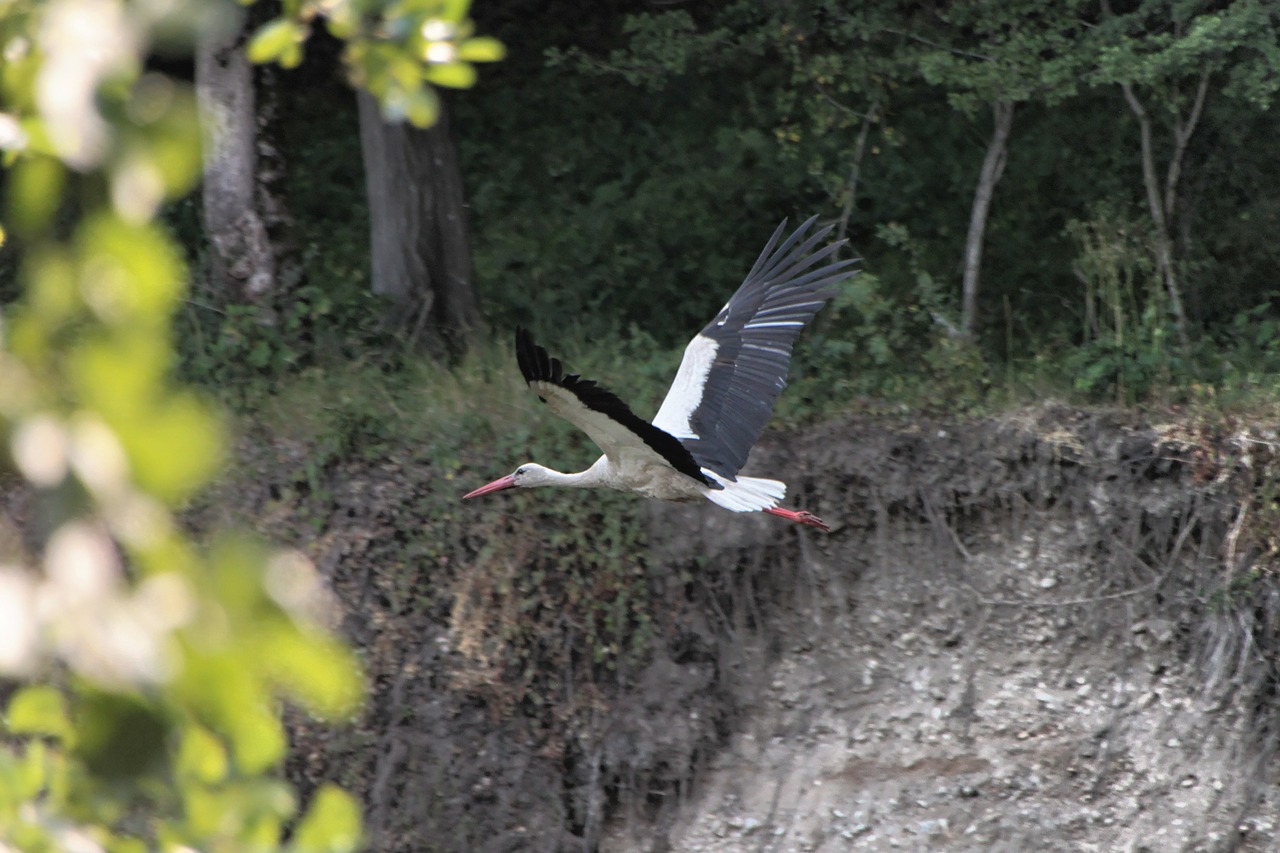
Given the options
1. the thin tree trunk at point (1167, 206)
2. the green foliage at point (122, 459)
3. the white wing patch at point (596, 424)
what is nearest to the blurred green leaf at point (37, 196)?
the green foliage at point (122, 459)

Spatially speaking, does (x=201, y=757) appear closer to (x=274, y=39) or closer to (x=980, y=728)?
(x=274, y=39)

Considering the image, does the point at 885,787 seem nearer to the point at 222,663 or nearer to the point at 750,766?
the point at 750,766

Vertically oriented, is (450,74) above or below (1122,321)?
above

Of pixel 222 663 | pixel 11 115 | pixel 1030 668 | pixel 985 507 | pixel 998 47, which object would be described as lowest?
pixel 1030 668

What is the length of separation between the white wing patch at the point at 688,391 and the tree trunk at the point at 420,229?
2.36 meters

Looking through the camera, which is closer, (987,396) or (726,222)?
(987,396)

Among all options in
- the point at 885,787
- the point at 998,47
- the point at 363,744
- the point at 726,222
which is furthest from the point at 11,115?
the point at 726,222

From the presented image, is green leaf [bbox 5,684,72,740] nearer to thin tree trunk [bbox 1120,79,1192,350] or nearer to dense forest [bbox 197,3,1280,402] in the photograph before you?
dense forest [bbox 197,3,1280,402]

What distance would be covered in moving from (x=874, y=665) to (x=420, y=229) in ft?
11.1

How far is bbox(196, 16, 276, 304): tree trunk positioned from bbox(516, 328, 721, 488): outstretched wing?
317 cm

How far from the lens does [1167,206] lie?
26.6ft

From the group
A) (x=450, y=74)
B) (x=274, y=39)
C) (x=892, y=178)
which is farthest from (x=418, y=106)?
(x=892, y=178)

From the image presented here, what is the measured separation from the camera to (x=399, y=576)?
22.9 feet

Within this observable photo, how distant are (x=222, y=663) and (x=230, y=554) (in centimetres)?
9
